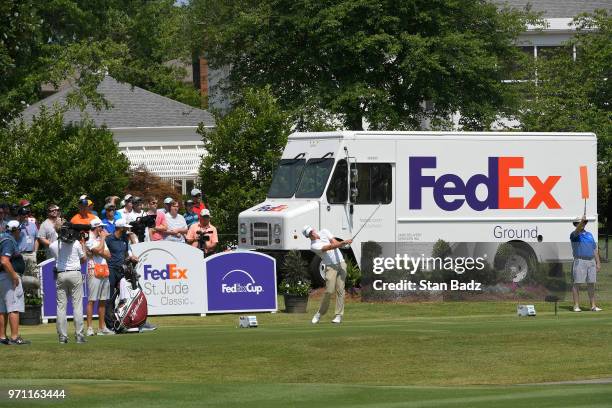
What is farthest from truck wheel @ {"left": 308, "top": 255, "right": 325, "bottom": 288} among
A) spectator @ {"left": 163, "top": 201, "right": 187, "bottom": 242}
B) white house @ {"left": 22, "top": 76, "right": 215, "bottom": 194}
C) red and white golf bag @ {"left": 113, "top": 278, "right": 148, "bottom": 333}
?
white house @ {"left": 22, "top": 76, "right": 215, "bottom": 194}

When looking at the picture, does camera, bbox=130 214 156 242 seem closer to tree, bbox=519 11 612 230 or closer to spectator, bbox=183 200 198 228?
spectator, bbox=183 200 198 228

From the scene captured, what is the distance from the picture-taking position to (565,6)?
204 ft

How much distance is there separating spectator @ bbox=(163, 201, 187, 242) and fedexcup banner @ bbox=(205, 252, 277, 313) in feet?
3.91

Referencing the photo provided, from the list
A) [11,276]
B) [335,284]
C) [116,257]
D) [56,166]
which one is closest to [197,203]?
[56,166]

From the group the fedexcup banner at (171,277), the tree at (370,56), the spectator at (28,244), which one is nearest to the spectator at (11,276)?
the spectator at (28,244)

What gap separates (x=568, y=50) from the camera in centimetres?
5362

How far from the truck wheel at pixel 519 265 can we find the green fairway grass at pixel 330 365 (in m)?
4.55

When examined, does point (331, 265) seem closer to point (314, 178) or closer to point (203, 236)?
point (203, 236)

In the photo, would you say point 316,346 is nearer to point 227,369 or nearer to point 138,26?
point 227,369

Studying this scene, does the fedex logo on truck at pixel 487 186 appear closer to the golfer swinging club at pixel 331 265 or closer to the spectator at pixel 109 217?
the golfer swinging club at pixel 331 265

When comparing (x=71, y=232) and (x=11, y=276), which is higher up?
(x=71, y=232)

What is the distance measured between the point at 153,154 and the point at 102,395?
3256 cm

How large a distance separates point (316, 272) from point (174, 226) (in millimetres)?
3439

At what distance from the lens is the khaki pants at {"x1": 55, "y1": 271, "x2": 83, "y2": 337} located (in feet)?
59.5
